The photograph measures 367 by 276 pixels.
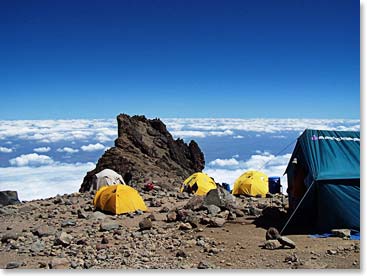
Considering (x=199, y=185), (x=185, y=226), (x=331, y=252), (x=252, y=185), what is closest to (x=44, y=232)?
(x=185, y=226)

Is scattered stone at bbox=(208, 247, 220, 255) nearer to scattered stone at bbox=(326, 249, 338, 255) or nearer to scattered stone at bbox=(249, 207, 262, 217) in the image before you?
scattered stone at bbox=(326, 249, 338, 255)

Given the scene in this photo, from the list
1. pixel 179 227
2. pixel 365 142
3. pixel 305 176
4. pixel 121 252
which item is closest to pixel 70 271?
pixel 121 252

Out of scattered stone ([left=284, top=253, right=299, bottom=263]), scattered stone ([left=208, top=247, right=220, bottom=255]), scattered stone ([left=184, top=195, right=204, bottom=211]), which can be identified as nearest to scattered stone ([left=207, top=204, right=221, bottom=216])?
scattered stone ([left=184, top=195, right=204, bottom=211])

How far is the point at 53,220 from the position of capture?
38.1 ft

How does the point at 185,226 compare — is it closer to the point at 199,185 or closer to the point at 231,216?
the point at 231,216

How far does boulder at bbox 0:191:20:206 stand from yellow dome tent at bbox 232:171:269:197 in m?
8.97

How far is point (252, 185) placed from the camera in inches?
660

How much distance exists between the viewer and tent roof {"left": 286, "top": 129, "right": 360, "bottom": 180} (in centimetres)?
798

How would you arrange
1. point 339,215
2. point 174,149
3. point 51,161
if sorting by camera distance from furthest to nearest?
1. point 51,161
2. point 174,149
3. point 339,215

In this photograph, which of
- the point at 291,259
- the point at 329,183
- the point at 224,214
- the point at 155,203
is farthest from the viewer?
the point at 155,203

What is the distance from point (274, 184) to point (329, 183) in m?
7.26

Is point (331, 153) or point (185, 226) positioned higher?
point (331, 153)

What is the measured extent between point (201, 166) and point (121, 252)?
24.9 meters

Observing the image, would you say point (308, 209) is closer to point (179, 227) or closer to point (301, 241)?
point (301, 241)
